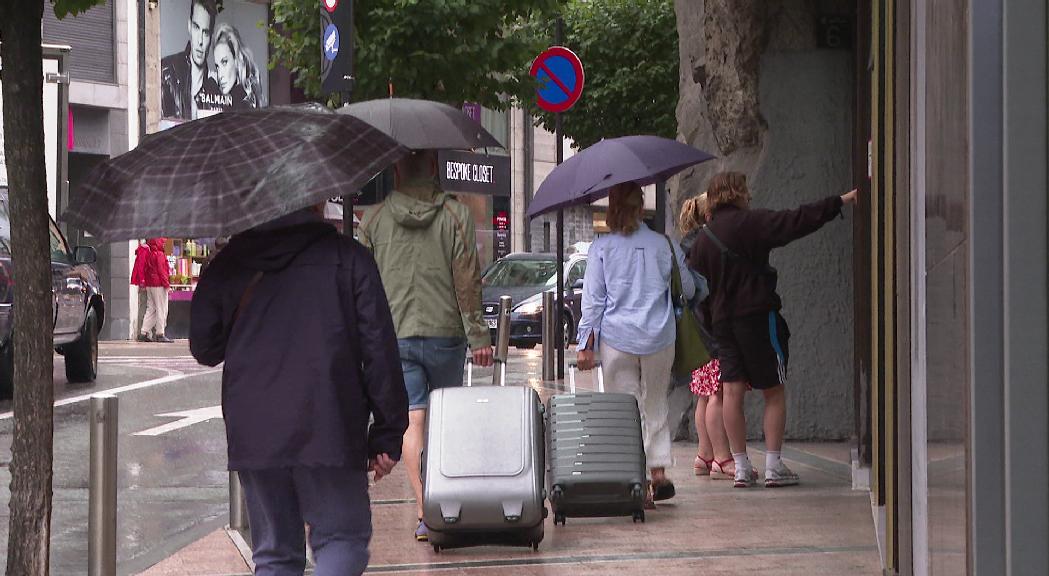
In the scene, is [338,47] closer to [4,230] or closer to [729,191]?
[729,191]

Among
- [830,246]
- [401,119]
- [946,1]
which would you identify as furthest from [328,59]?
[946,1]

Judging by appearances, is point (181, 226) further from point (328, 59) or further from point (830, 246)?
point (830, 246)

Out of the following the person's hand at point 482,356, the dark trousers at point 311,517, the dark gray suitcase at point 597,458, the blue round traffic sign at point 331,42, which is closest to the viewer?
the dark trousers at point 311,517

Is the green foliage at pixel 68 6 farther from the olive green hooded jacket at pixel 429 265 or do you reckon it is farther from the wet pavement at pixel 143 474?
the wet pavement at pixel 143 474

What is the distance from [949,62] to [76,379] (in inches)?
643

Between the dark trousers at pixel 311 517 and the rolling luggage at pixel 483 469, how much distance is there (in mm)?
2278

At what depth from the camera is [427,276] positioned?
704cm

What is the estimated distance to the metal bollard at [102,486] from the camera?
18.9 ft

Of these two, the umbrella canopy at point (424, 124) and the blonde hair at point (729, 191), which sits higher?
the umbrella canopy at point (424, 124)

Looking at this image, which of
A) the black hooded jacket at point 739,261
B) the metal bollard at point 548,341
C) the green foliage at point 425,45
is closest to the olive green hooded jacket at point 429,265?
the black hooded jacket at point 739,261

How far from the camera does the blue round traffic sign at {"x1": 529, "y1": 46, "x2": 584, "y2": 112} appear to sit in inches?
675

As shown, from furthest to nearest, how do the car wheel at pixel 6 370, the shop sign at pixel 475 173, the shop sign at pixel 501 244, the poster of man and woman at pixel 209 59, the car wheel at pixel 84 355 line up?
the shop sign at pixel 501 244 < the shop sign at pixel 475 173 < the poster of man and woman at pixel 209 59 < the car wheel at pixel 84 355 < the car wheel at pixel 6 370

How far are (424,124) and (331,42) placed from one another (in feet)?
7.95

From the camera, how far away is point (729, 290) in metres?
8.94
